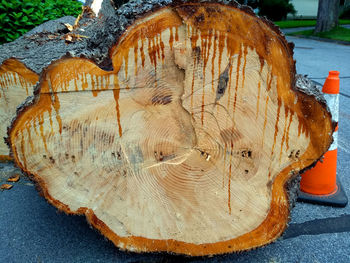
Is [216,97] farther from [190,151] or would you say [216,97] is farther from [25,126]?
[25,126]

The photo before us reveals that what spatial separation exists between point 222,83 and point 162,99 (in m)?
0.31

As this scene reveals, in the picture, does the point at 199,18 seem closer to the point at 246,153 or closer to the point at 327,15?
the point at 246,153

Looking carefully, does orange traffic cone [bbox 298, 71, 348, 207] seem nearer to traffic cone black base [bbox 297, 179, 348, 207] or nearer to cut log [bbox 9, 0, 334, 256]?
traffic cone black base [bbox 297, 179, 348, 207]

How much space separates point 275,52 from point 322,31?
1538 centimetres

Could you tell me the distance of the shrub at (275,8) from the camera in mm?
25906

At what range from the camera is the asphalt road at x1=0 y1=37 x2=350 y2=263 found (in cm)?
189

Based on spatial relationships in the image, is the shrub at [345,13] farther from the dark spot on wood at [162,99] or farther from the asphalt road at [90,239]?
the dark spot on wood at [162,99]

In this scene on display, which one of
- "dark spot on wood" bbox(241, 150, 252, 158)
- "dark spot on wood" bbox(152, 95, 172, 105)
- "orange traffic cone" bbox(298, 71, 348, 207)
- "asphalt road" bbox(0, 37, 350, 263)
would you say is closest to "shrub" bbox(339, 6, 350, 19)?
"asphalt road" bbox(0, 37, 350, 263)

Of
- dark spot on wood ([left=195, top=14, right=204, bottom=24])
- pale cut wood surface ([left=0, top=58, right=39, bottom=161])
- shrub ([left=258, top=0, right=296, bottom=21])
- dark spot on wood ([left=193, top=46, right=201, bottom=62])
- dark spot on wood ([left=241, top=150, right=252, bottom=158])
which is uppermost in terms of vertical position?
shrub ([left=258, top=0, right=296, bottom=21])

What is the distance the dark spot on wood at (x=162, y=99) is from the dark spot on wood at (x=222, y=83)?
243mm

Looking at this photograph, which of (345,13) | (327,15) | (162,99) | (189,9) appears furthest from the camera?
(345,13)

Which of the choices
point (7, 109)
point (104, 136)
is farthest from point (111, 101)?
point (7, 109)

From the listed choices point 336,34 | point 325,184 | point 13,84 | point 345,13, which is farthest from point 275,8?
point 13,84

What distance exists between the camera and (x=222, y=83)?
5.01ft
